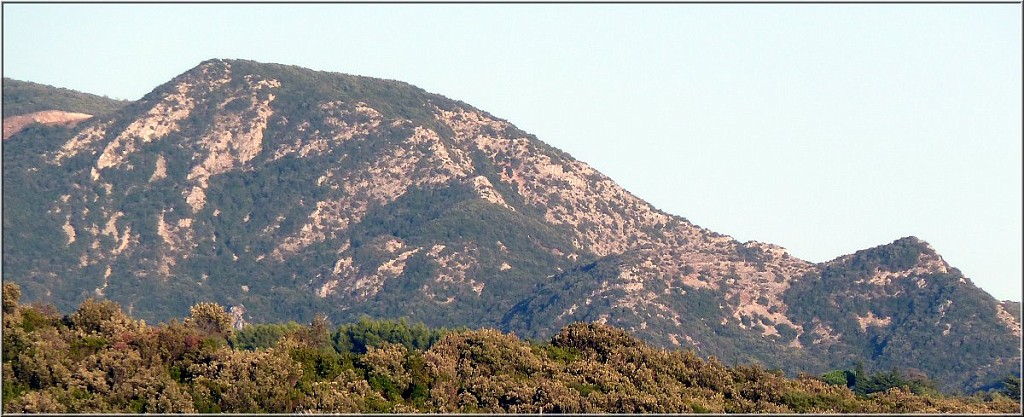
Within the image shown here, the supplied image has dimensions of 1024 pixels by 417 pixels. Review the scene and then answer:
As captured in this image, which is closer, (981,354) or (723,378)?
(723,378)

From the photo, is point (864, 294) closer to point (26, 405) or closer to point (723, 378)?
point (723, 378)

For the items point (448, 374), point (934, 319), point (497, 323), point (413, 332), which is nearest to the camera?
point (448, 374)

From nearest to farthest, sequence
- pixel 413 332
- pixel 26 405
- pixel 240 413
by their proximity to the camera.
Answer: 1. pixel 26 405
2. pixel 240 413
3. pixel 413 332

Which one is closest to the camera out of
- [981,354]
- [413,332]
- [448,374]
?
[448,374]

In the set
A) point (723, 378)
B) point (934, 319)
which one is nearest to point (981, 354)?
point (934, 319)

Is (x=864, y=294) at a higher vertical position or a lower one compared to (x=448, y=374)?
higher

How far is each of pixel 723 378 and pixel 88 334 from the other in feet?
103

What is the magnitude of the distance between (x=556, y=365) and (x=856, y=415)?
49.9 ft

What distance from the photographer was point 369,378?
72.4 meters

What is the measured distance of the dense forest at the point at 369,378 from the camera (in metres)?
67.8

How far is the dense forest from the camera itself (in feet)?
222

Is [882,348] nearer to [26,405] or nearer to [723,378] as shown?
[723,378]

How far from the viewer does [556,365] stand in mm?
75500

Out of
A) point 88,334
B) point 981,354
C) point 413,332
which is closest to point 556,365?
point 88,334
